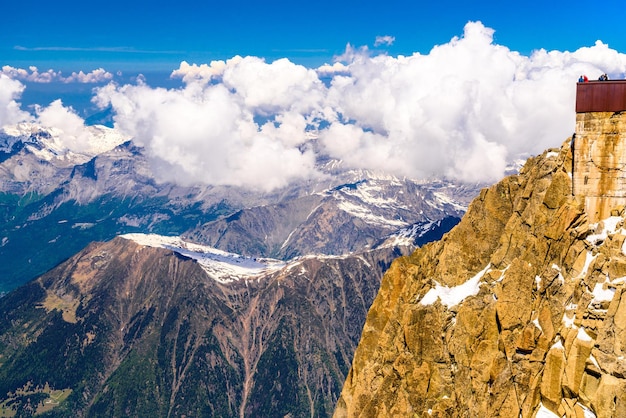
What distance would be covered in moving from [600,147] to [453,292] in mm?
26048

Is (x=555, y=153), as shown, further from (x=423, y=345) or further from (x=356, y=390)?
(x=356, y=390)

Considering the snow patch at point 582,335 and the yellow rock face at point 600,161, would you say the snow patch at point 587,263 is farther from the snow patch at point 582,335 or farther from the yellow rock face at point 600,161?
the snow patch at point 582,335

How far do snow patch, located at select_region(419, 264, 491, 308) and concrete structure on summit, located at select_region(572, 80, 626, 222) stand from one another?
15.8 m

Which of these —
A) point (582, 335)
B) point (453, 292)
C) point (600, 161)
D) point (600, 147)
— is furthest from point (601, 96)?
point (453, 292)

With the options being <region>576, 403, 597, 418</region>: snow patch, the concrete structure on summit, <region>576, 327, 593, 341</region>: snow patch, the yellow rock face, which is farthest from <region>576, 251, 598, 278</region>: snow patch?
<region>576, 403, 597, 418</region>: snow patch

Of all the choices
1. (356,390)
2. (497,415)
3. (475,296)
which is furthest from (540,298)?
(356,390)

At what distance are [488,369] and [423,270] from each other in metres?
22.9

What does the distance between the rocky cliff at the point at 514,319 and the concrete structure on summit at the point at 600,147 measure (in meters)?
1.63

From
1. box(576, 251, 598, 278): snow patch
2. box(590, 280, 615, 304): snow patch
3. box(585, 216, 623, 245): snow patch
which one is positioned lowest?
box(590, 280, 615, 304): snow patch

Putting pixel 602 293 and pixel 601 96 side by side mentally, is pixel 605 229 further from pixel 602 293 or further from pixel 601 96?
pixel 601 96

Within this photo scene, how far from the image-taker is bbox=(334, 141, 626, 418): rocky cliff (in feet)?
212

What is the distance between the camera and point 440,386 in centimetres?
7675

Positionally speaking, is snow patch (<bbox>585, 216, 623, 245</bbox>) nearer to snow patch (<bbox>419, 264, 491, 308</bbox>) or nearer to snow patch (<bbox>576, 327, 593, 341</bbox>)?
snow patch (<bbox>576, 327, 593, 341</bbox>)

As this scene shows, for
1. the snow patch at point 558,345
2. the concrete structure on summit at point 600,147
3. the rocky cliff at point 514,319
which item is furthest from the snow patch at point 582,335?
the concrete structure on summit at point 600,147
